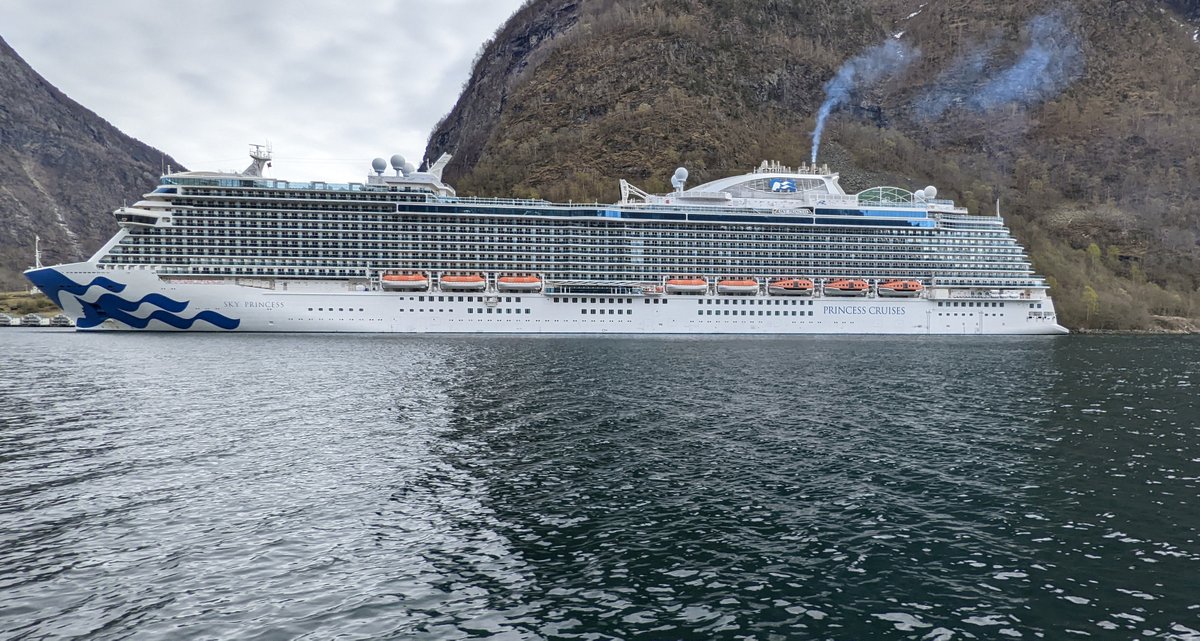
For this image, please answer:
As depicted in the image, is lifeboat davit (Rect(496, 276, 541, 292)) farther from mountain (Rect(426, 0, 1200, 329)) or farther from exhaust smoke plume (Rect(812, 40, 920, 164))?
exhaust smoke plume (Rect(812, 40, 920, 164))

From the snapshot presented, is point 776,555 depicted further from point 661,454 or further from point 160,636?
point 160,636

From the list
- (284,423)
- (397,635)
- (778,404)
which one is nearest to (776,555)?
(397,635)

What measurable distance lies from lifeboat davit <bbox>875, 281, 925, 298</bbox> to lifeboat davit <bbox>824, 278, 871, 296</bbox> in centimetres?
222

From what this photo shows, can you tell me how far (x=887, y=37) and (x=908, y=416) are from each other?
680 feet

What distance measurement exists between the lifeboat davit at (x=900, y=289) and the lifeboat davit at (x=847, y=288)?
7.27 ft

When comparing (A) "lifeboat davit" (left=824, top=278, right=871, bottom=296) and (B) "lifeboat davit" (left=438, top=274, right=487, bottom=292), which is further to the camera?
(A) "lifeboat davit" (left=824, top=278, right=871, bottom=296)

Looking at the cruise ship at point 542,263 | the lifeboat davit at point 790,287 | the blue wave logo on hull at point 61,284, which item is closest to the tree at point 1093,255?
the cruise ship at point 542,263

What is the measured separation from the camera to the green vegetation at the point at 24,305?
13188 centimetres

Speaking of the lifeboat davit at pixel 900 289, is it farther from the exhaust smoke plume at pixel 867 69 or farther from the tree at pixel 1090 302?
the exhaust smoke plume at pixel 867 69

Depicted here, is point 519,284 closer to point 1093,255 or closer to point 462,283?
point 462,283

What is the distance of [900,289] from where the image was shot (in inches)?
3546

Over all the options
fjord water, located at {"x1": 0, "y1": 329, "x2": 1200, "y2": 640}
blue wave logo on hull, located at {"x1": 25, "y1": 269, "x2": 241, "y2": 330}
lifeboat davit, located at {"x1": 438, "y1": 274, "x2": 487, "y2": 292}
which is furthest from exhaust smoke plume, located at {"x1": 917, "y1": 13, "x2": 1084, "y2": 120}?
blue wave logo on hull, located at {"x1": 25, "y1": 269, "x2": 241, "y2": 330}

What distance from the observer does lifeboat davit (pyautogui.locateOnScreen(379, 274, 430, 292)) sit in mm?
81188

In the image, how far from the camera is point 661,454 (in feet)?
75.4
